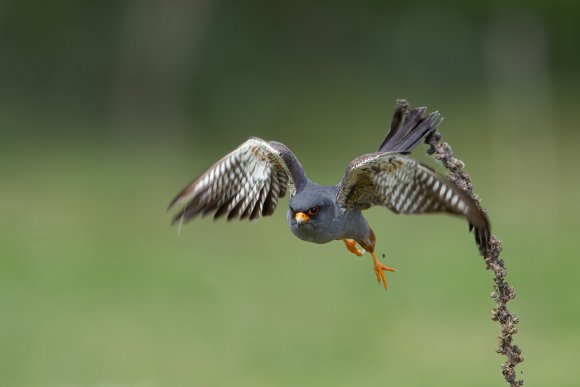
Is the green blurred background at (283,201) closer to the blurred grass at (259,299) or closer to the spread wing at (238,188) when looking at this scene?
the blurred grass at (259,299)

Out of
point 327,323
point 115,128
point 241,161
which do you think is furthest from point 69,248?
point 241,161

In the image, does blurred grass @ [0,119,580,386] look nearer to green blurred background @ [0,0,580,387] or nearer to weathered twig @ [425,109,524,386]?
green blurred background @ [0,0,580,387]

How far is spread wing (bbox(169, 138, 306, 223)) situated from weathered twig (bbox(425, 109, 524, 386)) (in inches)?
41.5

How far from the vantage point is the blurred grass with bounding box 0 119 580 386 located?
10.5m

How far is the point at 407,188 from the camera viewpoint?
14.8 feet

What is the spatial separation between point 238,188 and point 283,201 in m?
11.1

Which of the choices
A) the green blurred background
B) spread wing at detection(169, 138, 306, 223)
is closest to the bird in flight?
spread wing at detection(169, 138, 306, 223)

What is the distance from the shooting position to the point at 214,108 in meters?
23.4

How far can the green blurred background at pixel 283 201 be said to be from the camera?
11.0 meters

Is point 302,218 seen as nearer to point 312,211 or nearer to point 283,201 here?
point 312,211

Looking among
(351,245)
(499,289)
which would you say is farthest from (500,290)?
(351,245)

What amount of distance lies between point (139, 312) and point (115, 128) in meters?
10.6

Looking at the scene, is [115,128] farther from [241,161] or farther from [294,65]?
[241,161]

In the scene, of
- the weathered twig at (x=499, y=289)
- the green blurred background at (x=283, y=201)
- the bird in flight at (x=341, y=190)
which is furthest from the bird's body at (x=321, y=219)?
the green blurred background at (x=283, y=201)
